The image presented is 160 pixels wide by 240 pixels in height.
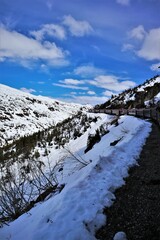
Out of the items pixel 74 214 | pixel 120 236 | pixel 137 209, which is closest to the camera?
pixel 120 236

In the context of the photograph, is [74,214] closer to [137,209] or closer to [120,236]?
[120,236]

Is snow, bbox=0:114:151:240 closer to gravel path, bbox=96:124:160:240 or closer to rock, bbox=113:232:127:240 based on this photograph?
gravel path, bbox=96:124:160:240

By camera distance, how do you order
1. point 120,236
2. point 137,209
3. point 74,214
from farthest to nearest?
1. point 137,209
2. point 74,214
3. point 120,236

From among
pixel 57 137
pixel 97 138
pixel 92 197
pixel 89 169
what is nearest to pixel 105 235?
pixel 92 197

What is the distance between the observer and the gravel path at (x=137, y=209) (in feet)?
12.7

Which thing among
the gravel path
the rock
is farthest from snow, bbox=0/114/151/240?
the rock

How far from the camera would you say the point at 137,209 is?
4.62m

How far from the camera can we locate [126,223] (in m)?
4.15

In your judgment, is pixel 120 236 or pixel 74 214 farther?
pixel 74 214

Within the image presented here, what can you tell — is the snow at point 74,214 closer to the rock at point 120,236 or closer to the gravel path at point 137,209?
the gravel path at point 137,209

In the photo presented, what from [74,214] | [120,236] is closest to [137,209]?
[120,236]

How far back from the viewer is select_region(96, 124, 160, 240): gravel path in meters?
3.87

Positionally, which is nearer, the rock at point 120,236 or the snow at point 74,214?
the rock at point 120,236

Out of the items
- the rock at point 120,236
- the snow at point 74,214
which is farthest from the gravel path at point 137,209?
the snow at point 74,214
